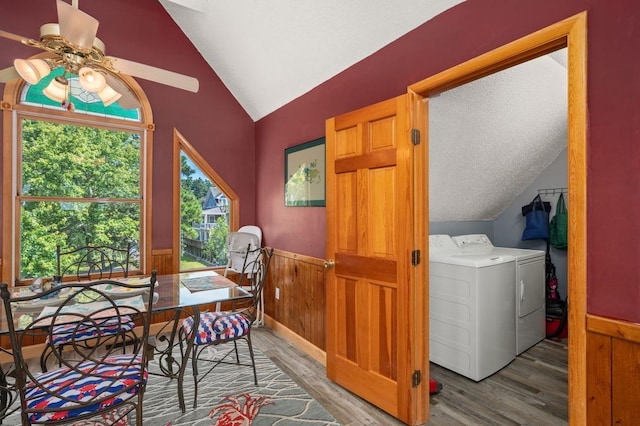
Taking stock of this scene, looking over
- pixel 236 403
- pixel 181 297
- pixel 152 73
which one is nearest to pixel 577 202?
pixel 181 297

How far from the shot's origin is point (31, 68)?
1.82m

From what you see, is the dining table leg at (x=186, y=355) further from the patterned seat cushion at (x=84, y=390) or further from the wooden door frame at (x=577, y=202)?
the wooden door frame at (x=577, y=202)

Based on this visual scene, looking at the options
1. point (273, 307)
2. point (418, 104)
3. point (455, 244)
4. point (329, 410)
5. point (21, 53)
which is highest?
point (21, 53)

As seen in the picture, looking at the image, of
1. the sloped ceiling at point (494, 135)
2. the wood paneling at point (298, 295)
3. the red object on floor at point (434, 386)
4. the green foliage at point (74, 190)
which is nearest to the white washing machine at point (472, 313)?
the red object on floor at point (434, 386)

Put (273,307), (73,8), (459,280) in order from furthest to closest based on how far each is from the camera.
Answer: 1. (273,307)
2. (459,280)
3. (73,8)

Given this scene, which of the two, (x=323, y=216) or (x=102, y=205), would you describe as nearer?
(x=323, y=216)

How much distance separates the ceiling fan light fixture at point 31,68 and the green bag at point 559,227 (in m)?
4.80

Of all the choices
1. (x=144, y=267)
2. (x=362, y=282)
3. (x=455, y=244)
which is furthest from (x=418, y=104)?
(x=144, y=267)

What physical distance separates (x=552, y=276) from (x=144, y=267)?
4573 mm

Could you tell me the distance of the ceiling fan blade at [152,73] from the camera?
2.07 meters

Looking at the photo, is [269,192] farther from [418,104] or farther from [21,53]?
[21,53]

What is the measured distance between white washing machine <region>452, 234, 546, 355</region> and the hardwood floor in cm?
19

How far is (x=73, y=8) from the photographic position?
1.65 meters

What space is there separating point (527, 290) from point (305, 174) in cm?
237
